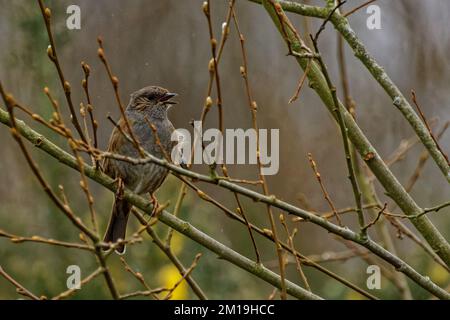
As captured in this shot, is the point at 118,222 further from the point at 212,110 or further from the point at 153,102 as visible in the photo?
the point at 212,110

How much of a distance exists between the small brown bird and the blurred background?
0.87 m

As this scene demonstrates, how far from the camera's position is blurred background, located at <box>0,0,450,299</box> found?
237 inches

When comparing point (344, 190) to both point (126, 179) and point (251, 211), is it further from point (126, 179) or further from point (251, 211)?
point (126, 179)

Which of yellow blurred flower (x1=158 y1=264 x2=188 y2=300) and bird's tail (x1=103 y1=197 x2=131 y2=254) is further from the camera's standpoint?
yellow blurred flower (x1=158 y1=264 x2=188 y2=300)

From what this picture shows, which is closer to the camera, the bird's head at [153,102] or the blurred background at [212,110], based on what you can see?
the bird's head at [153,102]

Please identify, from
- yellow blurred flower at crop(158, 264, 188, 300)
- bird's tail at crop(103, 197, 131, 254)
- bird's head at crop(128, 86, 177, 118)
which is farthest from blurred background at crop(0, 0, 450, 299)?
bird's tail at crop(103, 197, 131, 254)

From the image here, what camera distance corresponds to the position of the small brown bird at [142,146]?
14.2 ft

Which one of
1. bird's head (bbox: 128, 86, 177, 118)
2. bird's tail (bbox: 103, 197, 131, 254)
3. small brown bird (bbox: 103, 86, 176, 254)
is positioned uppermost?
bird's head (bbox: 128, 86, 177, 118)

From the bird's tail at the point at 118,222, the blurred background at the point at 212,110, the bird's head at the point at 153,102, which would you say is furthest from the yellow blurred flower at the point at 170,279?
the bird's head at the point at 153,102

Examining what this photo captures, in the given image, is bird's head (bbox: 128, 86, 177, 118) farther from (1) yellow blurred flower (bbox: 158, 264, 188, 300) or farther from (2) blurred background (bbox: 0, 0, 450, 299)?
(1) yellow blurred flower (bbox: 158, 264, 188, 300)

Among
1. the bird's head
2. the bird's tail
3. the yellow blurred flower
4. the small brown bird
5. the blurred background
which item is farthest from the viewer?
the blurred background

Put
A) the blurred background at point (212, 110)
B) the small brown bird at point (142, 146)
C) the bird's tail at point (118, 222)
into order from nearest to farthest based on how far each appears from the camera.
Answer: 1. the small brown bird at point (142, 146)
2. the bird's tail at point (118, 222)
3. the blurred background at point (212, 110)

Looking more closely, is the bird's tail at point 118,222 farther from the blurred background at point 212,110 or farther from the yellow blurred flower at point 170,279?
the yellow blurred flower at point 170,279

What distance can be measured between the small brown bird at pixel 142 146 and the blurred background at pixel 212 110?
0.87 meters
